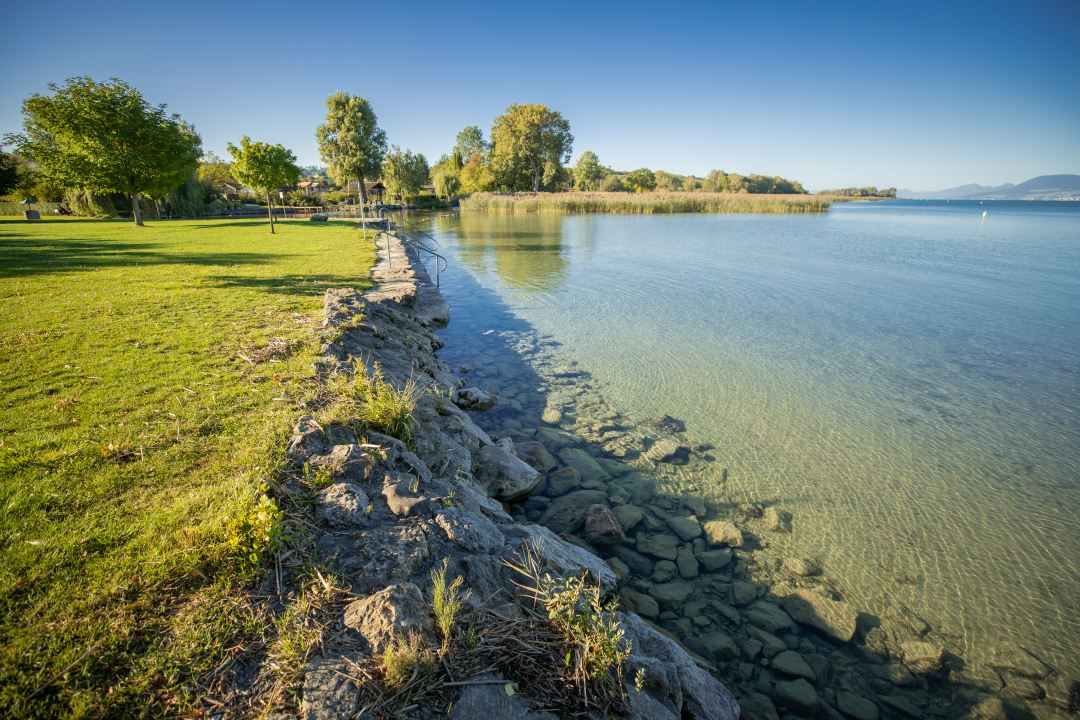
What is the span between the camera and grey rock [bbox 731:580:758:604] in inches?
164

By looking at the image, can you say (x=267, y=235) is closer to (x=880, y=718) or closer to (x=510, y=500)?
(x=510, y=500)

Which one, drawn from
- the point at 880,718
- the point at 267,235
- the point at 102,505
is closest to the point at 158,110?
the point at 267,235

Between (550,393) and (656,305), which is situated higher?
(656,305)

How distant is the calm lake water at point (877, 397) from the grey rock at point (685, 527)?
0.63m

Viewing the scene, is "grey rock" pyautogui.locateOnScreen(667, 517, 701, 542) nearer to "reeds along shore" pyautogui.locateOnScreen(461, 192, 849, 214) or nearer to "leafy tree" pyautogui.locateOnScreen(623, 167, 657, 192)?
"reeds along shore" pyautogui.locateOnScreen(461, 192, 849, 214)

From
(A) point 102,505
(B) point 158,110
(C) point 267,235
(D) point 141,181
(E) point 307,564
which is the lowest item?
(E) point 307,564

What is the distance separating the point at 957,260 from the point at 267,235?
3363 centimetres

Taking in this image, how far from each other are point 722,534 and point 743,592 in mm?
717

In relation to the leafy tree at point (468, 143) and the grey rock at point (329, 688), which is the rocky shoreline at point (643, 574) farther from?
the leafy tree at point (468, 143)

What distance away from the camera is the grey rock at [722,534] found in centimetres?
482

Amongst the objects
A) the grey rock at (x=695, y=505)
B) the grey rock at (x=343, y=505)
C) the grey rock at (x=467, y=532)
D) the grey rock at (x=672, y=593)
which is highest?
the grey rock at (x=343, y=505)

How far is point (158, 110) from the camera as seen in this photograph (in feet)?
88.8

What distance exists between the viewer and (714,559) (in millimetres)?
4594

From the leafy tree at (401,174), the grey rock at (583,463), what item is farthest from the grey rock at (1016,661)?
the leafy tree at (401,174)
